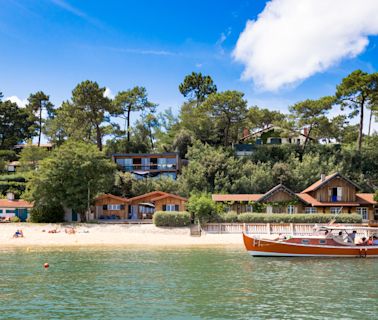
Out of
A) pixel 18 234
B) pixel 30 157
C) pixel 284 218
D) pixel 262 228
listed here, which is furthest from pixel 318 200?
pixel 30 157

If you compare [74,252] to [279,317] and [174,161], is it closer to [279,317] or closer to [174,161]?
[279,317]

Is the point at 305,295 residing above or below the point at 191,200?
below

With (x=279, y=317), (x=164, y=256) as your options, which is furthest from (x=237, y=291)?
(x=164, y=256)

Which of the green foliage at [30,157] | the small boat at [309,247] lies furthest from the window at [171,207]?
the green foliage at [30,157]

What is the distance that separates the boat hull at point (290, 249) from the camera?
36.4 m

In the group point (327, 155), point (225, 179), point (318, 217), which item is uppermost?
point (327, 155)

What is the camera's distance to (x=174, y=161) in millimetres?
73500

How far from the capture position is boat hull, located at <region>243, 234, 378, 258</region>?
1432 inches

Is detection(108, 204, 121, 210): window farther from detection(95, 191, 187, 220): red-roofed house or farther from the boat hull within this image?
the boat hull

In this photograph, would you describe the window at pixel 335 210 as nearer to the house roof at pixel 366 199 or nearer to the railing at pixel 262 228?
the house roof at pixel 366 199

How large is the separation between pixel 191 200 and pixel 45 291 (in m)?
30.3

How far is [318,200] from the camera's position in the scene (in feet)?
189

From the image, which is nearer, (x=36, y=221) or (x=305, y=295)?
(x=305, y=295)

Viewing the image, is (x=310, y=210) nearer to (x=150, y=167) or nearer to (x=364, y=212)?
(x=364, y=212)
